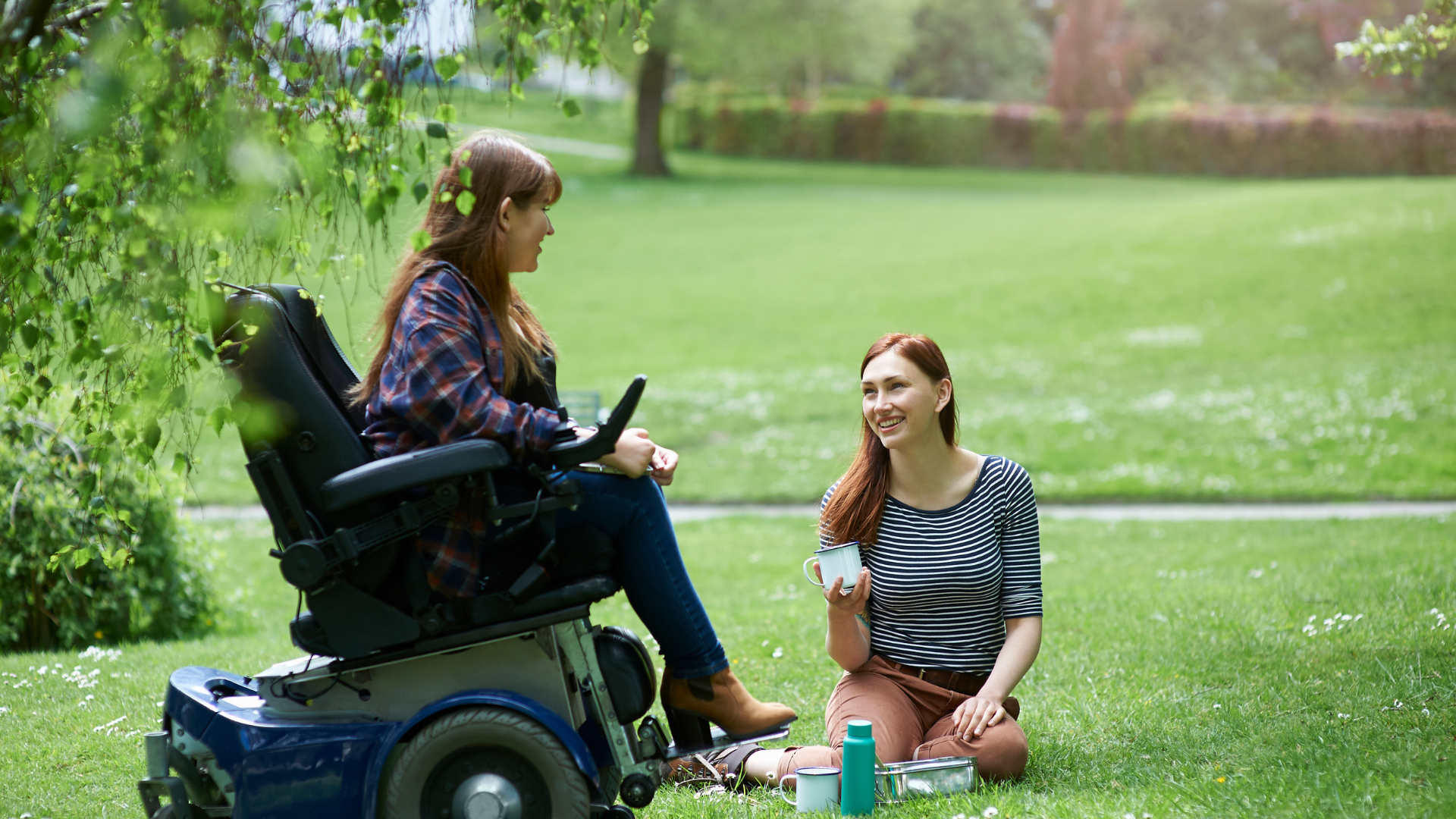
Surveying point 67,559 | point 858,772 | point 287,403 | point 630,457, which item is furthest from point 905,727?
point 67,559

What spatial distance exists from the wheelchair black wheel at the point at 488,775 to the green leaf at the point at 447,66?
1.50 meters

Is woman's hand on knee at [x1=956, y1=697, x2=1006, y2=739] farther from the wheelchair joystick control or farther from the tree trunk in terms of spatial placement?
the tree trunk

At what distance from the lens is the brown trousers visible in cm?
352

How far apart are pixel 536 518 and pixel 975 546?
136 cm

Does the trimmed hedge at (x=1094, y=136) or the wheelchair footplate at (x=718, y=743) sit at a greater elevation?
the trimmed hedge at (x=1094, y=136)

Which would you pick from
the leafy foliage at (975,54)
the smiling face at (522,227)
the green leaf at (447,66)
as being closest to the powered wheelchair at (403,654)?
the smiling face at (522,227)

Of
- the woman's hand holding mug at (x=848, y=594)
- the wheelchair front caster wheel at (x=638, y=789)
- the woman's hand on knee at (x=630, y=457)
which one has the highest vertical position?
the woman's hand on knee at (x=630, y=457)

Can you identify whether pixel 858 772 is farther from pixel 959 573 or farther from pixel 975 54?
pixel 975 54

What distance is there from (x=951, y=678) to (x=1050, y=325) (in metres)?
16.5

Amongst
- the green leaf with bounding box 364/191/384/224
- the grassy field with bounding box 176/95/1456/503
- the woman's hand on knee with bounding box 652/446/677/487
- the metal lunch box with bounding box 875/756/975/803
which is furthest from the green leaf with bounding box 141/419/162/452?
the metal lunch box with bounding box 875/756/975/803

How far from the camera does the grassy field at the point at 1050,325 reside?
12.0 m

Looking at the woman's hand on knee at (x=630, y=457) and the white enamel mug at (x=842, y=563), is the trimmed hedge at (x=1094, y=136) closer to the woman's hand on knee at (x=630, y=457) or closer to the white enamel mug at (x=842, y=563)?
the white enamel mug at (x=842, y=563)

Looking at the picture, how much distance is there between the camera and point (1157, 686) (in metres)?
4.60

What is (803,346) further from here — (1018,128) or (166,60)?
(1018,128)
